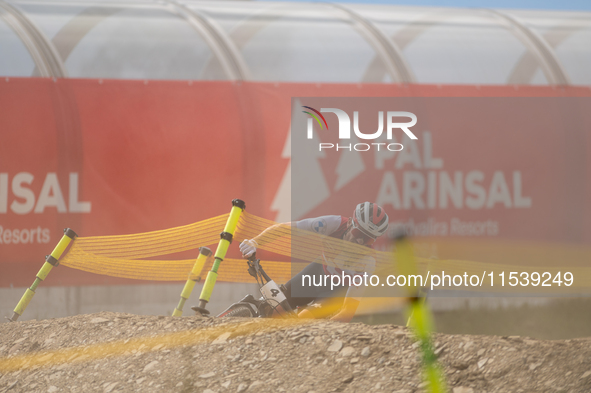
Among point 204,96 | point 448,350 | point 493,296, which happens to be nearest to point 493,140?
point 493,296

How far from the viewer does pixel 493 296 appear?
16.1 ft

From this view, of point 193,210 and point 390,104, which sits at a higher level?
point 390,104

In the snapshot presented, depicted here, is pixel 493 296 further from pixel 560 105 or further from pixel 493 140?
pixel 560 105

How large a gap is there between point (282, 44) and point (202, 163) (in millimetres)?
1465

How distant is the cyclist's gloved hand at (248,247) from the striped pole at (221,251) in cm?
13

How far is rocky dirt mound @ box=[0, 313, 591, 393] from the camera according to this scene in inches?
121

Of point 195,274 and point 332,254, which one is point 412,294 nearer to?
point 332,254

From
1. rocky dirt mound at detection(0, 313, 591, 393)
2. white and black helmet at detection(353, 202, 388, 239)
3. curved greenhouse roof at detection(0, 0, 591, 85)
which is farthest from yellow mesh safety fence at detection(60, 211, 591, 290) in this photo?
curved greenhouse roof at detection(0, 0, 591, 85)

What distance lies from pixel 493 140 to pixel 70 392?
415 centimetres

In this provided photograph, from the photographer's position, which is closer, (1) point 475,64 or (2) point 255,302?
(2) point 255,302

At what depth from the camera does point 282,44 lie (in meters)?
5.20

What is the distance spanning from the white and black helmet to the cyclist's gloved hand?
0.93 metres

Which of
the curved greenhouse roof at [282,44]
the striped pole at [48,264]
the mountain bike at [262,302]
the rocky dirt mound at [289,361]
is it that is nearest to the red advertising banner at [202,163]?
the striped pole at [48,264]

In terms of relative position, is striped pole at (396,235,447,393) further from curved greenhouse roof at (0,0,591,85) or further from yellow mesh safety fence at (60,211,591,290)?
curved greenhouse roof at (0,0,591,85)
